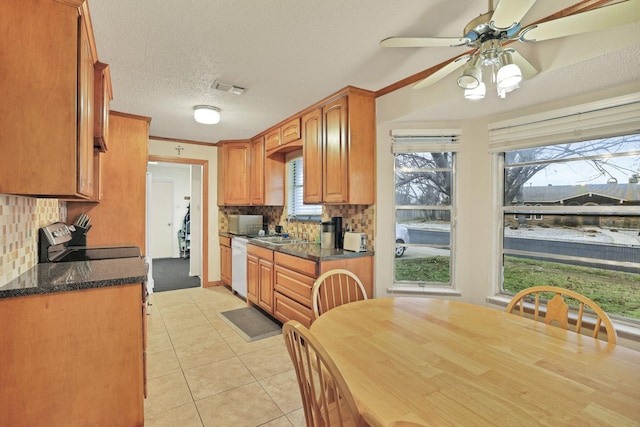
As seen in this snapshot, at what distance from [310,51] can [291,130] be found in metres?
1.57

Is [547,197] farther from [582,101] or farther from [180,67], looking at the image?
[180,67]

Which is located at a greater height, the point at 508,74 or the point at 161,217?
the point at 508,74

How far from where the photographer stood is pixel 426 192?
9.10ft

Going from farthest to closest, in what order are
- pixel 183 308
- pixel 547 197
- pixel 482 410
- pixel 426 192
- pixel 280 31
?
pixel 183 308, pixel 426 192, pixel 547 197, pixel 280 31, pixel 482 410

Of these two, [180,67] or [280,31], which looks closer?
[280,31]

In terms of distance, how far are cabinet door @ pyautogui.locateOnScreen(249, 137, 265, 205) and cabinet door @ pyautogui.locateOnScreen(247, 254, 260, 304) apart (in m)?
0.97

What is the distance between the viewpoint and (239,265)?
4203mm

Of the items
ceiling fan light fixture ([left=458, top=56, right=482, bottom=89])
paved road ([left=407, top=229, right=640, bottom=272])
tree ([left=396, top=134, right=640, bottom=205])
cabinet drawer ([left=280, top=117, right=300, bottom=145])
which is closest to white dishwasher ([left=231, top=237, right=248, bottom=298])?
cabinet drawer ([left=280, top=117, right=300, bottom=145])

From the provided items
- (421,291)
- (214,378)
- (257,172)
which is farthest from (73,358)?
(257,172)

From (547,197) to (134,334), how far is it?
282 cm

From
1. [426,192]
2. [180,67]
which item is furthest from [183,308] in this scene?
[426,192]

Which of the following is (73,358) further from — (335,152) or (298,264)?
(335,152)

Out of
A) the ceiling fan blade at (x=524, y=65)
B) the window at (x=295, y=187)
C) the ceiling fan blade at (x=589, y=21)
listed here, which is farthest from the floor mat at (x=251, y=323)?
the ceiling fan blade at (x=589, y=21)

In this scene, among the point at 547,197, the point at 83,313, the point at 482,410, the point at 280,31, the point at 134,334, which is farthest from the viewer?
the point at 547,197
